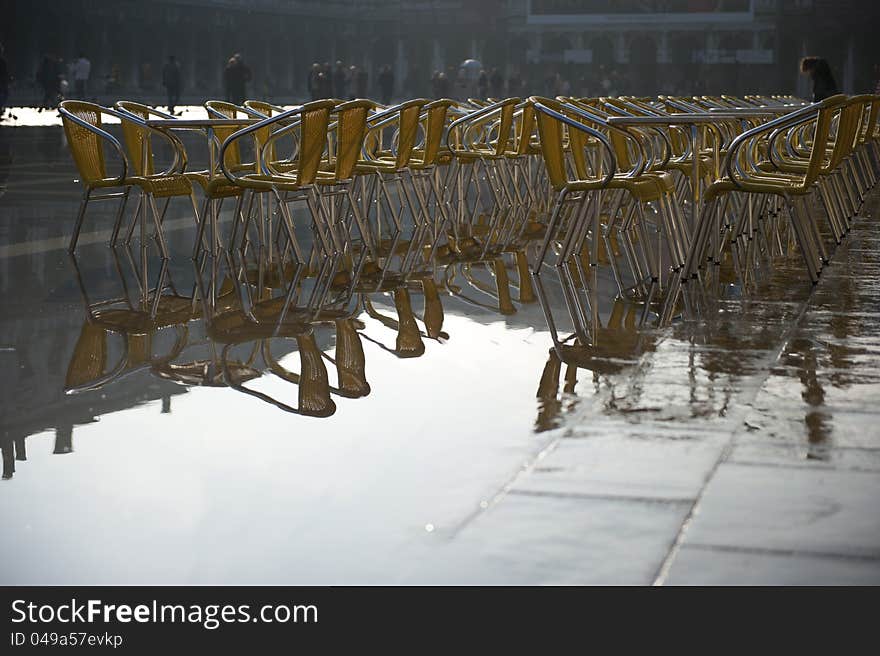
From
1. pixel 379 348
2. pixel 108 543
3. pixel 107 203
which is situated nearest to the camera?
pixel 108 543

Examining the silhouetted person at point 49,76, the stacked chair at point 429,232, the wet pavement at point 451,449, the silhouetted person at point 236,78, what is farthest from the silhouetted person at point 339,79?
the wet pavement at point 451,449

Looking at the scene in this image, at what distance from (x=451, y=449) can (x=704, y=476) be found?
55 centimetres

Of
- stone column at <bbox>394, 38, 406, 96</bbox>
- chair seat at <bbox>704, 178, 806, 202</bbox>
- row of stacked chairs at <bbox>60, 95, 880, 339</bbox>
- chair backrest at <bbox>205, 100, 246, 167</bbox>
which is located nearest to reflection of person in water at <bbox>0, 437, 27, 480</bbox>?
row of stacked chairs at <bbox>60, 95, 880, 339</bbox>

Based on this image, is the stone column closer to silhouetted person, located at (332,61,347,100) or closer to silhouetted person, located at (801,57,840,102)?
silhouetted person, located at (332,61,347,100)

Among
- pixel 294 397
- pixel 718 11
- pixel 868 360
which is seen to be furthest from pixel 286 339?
pixel 718 11

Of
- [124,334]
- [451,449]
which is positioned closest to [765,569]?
[451,449]

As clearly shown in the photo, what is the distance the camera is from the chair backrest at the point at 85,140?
644 centimetres

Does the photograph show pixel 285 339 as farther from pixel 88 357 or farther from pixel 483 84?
pixel 483 84

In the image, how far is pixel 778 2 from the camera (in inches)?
2073

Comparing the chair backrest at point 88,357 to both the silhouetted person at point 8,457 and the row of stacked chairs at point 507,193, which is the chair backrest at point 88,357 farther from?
the row of stacked chairs at point 507,193

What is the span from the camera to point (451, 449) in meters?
3.17
